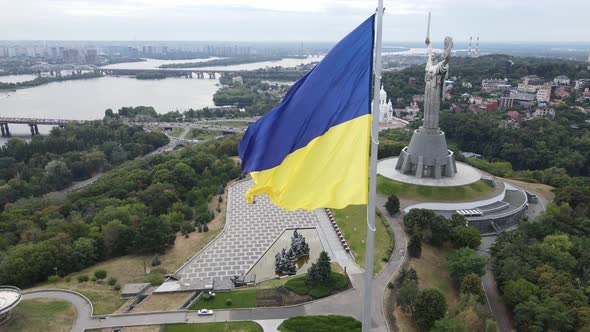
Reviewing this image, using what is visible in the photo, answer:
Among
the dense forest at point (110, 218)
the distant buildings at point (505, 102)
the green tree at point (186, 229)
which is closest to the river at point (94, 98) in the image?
the dense forest at point (110, 218)

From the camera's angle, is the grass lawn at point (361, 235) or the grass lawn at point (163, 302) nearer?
the grass lawn at point (163, 302)

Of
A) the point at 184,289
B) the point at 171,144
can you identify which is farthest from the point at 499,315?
the point at 171,144

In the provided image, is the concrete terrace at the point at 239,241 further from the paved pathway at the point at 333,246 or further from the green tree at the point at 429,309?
the green tree at the point at 429,309

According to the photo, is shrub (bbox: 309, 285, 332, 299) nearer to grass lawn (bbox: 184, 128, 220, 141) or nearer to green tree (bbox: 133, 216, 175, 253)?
green tree (bbox: 133, 216, 175, 253)

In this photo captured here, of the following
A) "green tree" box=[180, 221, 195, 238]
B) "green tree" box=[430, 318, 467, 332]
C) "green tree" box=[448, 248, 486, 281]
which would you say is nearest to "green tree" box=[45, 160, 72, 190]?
"green tree" box=[180, 221, 195, 238]

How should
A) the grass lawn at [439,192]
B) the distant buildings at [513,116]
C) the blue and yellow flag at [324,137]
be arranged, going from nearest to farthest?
the blue and yellow flag at [324,137]
the grass lawn at [439,192]
the distant buildings at [513,116]

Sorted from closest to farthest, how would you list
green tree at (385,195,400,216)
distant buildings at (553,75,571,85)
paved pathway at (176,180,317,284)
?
1. paved pathway at (176,180,317,284)
2. green tree at (385,195,400,216)
3. distant buildings at (553,75,571,85)

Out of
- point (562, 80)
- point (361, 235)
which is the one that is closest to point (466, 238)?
point (361, 235)
